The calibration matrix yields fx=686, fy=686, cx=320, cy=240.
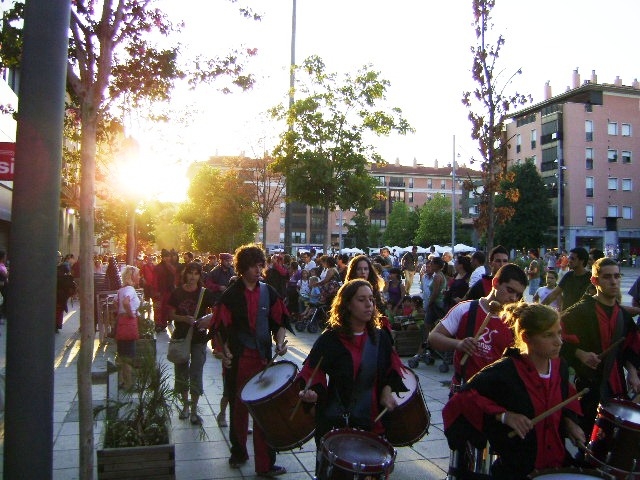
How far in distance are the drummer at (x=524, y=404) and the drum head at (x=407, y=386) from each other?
1.14 meters

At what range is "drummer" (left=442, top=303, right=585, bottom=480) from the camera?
3.38m

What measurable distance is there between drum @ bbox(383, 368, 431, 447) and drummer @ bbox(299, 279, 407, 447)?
223mm

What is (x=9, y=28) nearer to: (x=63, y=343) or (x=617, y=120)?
(x=63, y=343)

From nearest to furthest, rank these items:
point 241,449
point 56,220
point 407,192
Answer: point 56,220, point 241,449, point 407,192

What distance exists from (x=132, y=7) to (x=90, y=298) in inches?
110

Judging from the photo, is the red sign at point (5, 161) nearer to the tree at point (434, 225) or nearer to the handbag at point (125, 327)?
the handbag at point (125, 327)

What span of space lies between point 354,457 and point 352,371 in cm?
81

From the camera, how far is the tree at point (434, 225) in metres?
84.8

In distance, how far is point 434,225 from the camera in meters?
85.1

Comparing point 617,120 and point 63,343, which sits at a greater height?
point 617,120

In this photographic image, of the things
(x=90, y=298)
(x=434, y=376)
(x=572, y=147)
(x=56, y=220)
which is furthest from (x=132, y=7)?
(x=572, y=147)

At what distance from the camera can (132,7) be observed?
20.2ft

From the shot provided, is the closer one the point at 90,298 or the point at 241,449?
the point at 90,298

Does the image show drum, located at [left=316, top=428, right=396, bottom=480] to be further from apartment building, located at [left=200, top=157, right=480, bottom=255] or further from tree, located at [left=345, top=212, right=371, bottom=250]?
apartment building, located at [left=200, top=157, right=480, bottom=255]
